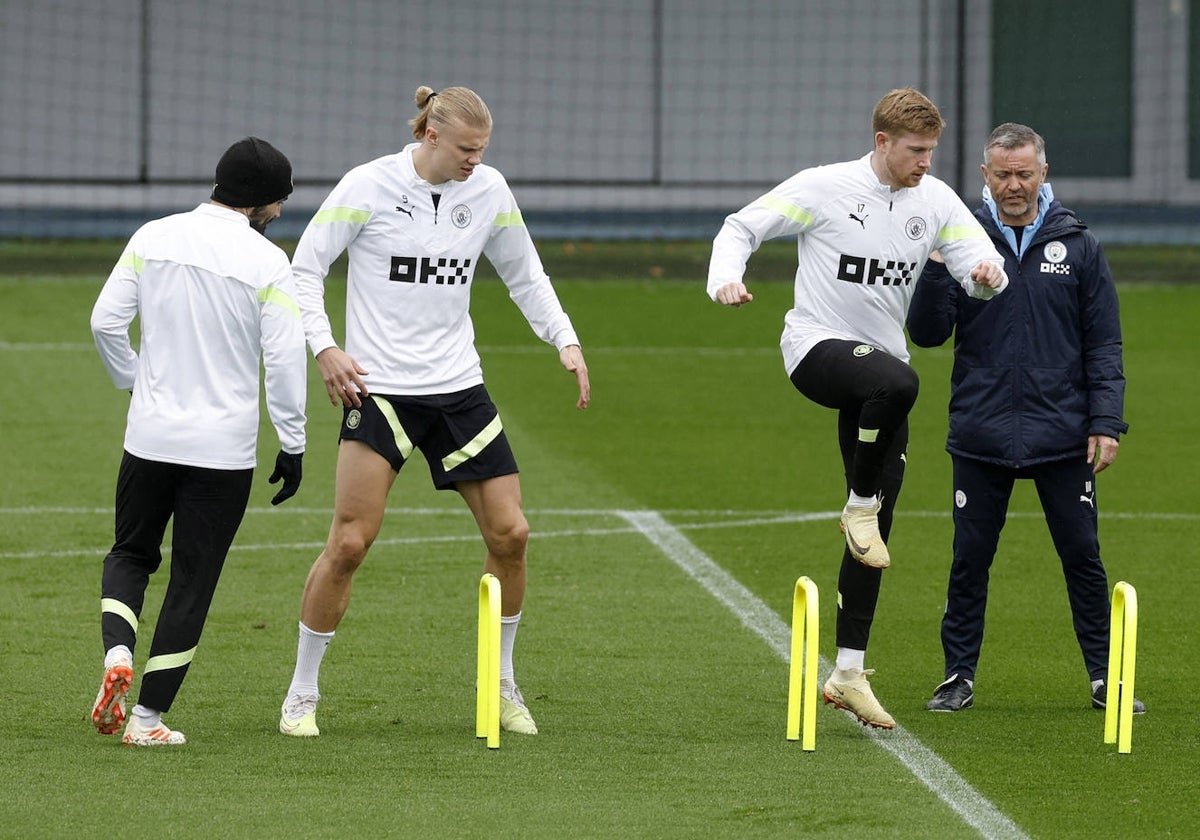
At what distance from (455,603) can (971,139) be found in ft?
59.8

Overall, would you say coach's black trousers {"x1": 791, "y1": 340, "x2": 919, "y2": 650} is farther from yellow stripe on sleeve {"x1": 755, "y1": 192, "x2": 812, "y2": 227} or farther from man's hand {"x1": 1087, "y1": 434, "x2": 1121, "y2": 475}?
man's hand {"x1": 1087, "y1": 434, "x2": 1121, "y2": 475}

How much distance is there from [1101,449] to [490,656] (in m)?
2.28

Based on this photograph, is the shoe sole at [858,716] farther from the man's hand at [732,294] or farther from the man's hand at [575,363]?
the man's hand at [732,294]

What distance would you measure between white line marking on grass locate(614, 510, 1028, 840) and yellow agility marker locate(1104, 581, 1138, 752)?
593 mm

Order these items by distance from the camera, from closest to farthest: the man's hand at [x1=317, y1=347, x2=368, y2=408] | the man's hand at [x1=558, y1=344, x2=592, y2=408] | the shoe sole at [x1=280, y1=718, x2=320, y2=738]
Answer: the man's hand at [x1=317, y1=347, x2=368, y2=408] < the shoe sole at [x1=280, y1=718, x2=320, y2=738] < the man's hand at [x1=558, y1=344, x2=592, y2=408]

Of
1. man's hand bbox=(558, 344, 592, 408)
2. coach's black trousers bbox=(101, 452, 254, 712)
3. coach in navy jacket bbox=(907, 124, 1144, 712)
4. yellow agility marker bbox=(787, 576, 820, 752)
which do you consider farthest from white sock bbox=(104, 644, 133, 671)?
coach in navy jacket bbox=(907, 124, 1144, 712)

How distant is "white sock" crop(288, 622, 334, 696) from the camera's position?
6.50 meters

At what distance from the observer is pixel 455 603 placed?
881cm

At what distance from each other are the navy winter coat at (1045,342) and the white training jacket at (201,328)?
220 centimetres

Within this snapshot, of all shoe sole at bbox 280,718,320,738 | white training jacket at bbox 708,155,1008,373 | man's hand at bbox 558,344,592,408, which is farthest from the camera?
man's hand at bbox 558,344,592,408

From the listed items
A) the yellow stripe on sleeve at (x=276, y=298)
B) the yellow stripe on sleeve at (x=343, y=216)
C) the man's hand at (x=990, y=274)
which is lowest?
the yellow stripe on sleeve at (x=276, y=298)

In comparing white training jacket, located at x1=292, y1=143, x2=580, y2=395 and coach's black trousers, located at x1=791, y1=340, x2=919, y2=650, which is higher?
white training jacket, located at x1=292, y1=143, x2=580, y2=395

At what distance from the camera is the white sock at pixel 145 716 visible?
622cm

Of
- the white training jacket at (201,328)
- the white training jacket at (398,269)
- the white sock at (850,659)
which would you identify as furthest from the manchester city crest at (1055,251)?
the white training jacket at (201,328)
